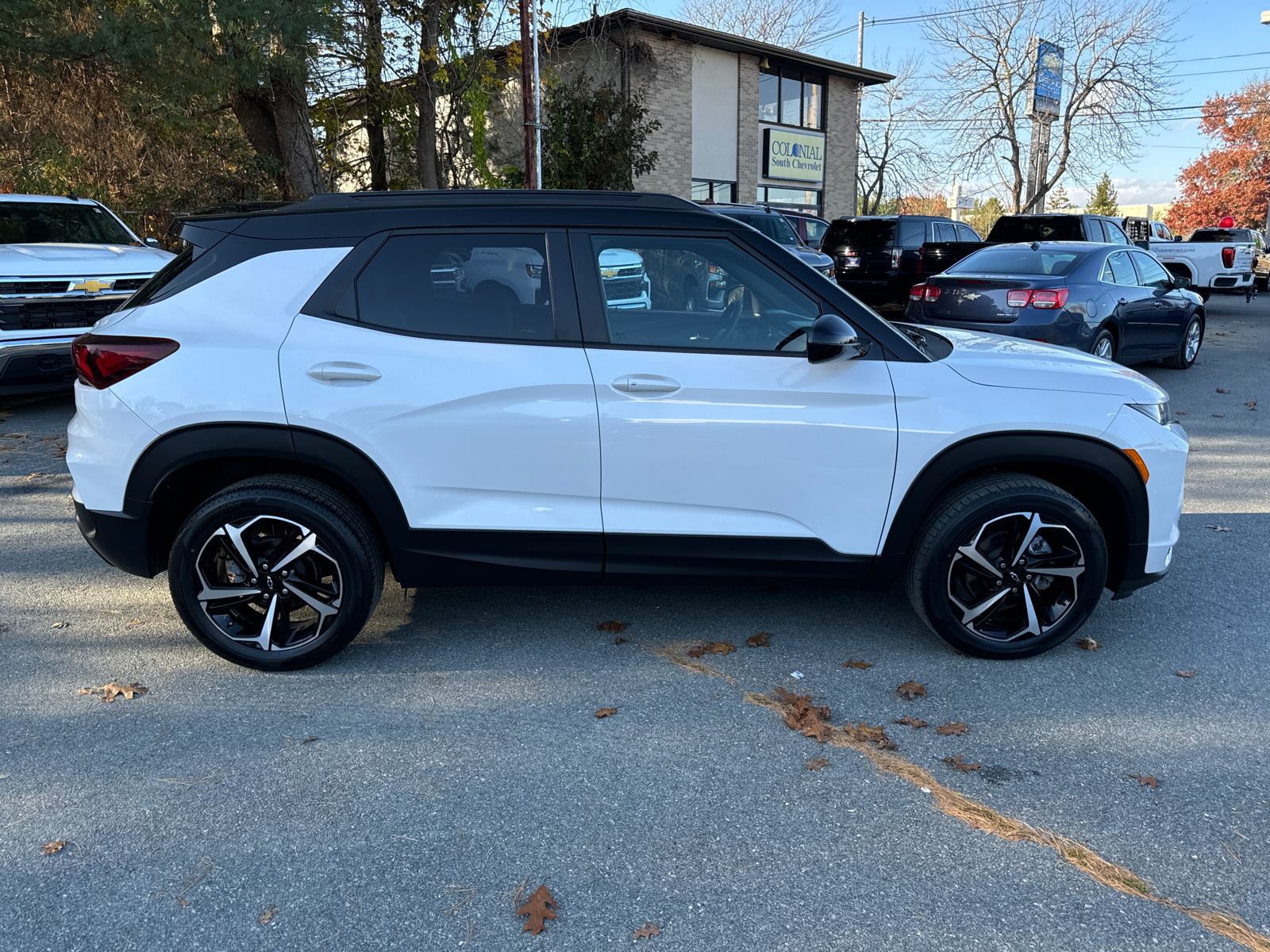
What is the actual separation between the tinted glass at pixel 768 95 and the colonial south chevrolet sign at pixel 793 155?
48cm

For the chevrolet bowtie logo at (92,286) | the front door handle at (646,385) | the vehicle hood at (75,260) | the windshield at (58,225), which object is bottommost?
the front door handle at (646,385)

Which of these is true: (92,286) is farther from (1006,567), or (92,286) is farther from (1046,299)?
(1046,299)

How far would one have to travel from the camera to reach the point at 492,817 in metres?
2.83

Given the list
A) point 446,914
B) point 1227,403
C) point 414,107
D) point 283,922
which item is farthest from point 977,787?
point 414,107

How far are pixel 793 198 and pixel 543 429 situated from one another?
1119 inches

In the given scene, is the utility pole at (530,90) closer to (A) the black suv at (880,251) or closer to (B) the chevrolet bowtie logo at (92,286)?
(A) the black suv at (880,251)

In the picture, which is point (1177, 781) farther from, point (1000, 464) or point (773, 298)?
point (773, 298)

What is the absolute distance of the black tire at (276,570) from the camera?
3.55m

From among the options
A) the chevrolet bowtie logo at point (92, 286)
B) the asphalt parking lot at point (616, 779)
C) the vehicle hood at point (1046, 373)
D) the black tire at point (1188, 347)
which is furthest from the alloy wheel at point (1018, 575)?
the black tire at point (1188, 347)

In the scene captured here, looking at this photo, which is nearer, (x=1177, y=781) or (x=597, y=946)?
(x=597, y=946)

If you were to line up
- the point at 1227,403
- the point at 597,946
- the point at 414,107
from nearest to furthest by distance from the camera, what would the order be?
the point at 597,946
the point at 1227,403
the point at 414,107

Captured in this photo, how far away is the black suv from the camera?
16.4 meters

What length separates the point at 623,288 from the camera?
11.9 feet

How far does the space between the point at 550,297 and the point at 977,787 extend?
90.5 inches
